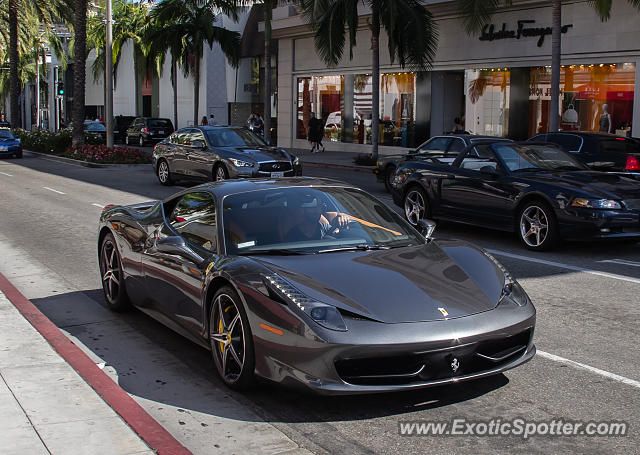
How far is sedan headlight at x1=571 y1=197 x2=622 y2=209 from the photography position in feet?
34.9

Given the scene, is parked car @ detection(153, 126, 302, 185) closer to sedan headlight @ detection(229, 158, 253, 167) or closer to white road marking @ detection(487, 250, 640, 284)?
sedan headlight @ detection(229, 158, 253, 167)

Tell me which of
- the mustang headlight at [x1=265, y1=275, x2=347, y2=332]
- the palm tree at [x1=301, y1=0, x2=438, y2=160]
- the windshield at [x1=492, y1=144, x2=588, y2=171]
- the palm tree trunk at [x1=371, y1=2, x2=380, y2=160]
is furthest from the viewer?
the palm tree trunk at [x1=371, y1=2, x2=380, y2=160]

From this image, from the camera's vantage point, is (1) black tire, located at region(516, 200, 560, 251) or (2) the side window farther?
(1) black tire, located at region(516, 200, 560, 251)

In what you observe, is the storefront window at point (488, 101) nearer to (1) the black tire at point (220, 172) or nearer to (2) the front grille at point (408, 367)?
(1) the black tire at point (220, 172)

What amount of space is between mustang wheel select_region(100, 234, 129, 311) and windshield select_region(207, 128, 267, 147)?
12.3 m

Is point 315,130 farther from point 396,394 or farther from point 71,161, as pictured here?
point 396,394

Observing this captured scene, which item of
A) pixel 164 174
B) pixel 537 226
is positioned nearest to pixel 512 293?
pixel 537 226

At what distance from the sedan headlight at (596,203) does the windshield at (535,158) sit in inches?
49.5

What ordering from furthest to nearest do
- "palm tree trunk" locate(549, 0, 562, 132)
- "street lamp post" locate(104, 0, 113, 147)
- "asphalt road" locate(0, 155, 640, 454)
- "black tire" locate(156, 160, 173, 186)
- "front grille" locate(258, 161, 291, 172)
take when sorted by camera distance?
"street lamp post" locate(104, 0, 113, 147), "palm tree trunk" locate(549, 0, 562, 132), "black tire" locate(156, 160, 173, 186), "front grille" locate(258, 161, 291, 172), "asphalt road" locate(0, 155, 640, 454)

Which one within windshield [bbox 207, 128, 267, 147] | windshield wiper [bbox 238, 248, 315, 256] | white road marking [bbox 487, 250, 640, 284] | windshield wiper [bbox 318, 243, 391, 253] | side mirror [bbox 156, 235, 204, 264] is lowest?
A: white road marking [bbox 487, 250, 640, 284]

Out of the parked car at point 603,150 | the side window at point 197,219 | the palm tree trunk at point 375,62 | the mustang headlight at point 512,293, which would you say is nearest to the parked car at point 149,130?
the palm tree trunk at point 375,62

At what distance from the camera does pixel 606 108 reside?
85.4 ft

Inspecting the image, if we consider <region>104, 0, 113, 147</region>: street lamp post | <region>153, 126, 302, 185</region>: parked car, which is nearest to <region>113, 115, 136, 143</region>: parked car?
<region>104, 0, 113, 147</region>: street lamp post

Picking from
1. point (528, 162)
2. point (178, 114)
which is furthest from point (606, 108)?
point (178, 114)
